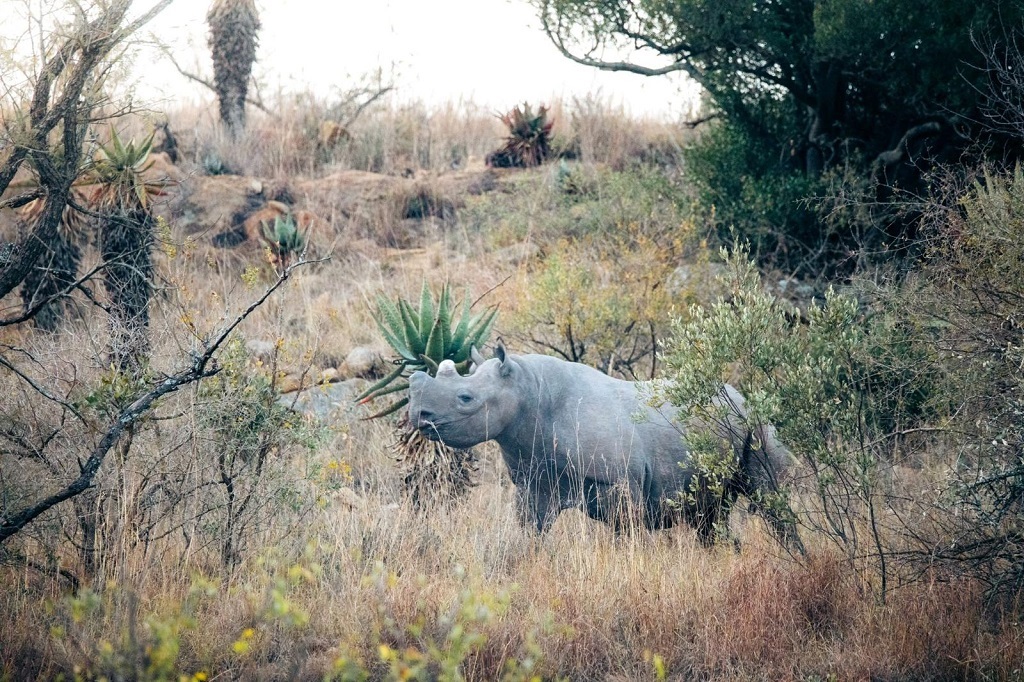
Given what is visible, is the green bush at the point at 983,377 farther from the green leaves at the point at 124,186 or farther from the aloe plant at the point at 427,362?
the green leaves at the point at 124,186

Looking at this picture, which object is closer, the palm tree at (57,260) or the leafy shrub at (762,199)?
the palm tree at (57,260)

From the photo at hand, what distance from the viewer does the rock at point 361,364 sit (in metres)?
9.88

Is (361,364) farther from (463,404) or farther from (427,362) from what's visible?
(463,404)

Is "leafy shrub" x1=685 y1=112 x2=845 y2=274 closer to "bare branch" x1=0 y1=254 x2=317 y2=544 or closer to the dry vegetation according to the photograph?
the dry vegetation

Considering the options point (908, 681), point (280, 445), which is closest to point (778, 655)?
point (908, 681)

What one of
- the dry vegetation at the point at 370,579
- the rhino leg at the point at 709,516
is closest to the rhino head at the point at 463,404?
the dry vegetation at the point at 370,579

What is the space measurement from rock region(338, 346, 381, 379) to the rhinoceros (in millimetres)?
3870

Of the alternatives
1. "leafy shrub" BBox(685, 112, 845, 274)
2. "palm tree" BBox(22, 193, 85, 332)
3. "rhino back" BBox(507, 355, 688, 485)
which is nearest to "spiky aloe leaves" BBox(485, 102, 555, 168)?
"leafy shrub" BBox(685, 112, 845, 274)

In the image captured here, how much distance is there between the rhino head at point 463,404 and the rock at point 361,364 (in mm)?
4169

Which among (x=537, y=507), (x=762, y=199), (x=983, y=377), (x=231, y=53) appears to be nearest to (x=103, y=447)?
(x=537, y=507)

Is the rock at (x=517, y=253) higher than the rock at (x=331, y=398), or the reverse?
the rock at (x=517, y=253)

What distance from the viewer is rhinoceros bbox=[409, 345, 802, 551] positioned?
5.67m

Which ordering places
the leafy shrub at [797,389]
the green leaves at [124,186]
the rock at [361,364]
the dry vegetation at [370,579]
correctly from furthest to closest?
the rock at [361,364] → the green leaves at [124,186] → the leafy shrub at [797,389] → the dry vegetation at [370,579]

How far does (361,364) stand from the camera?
989cm
